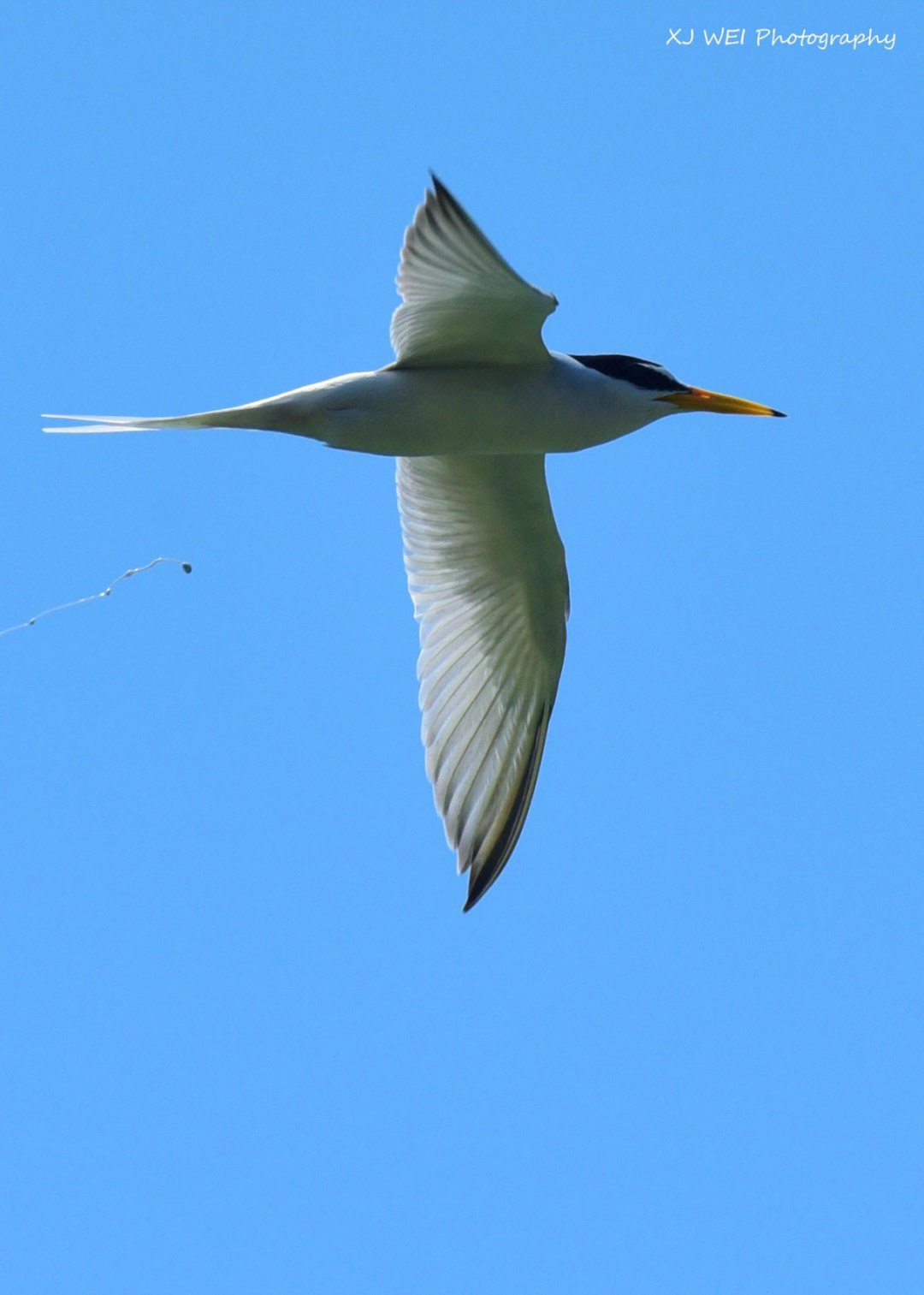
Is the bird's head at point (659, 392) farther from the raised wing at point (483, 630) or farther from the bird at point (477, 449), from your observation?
the raised wing at point (483, 630)

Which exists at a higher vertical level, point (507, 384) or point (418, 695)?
point (507, 384)

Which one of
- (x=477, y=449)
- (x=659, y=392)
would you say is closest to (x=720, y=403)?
(x=659, y=392)

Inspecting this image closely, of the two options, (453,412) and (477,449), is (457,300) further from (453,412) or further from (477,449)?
(477,449)

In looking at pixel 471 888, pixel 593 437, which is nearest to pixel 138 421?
pixel 593 437

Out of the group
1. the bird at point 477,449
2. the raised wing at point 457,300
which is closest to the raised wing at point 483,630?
the bird at point 477,449

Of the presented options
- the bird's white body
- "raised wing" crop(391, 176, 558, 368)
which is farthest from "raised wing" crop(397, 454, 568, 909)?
"raised wing" crop(391, 176, 558, 368)

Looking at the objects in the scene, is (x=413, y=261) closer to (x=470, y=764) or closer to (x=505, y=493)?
(x=505, y=493)
